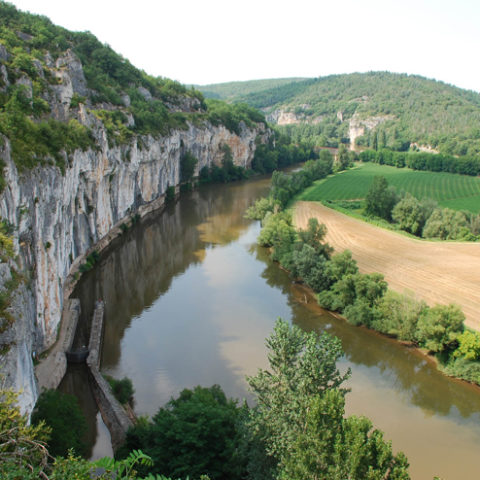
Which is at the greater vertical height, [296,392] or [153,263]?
[296,392]

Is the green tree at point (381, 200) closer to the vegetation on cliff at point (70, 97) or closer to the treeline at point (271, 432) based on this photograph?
the vegetation on cliff at point (70, 97)

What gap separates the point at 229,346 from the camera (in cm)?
1916

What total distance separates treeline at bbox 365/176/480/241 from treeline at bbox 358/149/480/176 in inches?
1372

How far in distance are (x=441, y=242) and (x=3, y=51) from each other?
3140cm

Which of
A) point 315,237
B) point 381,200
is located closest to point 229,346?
point 315,237

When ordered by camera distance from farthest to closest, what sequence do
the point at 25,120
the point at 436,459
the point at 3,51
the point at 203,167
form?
the point at 203,167, the point at 3,51, the point at 25,120, the point at 436,459

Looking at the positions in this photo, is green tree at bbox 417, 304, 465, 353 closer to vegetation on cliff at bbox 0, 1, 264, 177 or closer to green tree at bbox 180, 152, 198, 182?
vegetation on cliff at bbox 0, 1, 264, 177

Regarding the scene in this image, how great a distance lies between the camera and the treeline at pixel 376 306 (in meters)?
17.4

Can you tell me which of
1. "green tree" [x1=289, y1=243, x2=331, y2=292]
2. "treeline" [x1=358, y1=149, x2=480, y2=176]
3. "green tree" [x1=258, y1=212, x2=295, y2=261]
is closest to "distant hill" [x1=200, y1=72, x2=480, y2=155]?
"treeline" [x1=358, y1=149, x2=480, y2=176]

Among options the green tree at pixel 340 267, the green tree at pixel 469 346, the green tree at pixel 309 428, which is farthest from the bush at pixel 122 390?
the green tree at pixel 469 346

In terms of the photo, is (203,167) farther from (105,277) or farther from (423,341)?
(423,341)

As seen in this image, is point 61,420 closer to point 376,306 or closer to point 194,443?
point 194,443

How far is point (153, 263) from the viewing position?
2955 centimetres

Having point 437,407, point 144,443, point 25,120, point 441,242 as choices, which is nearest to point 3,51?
point 25,120
